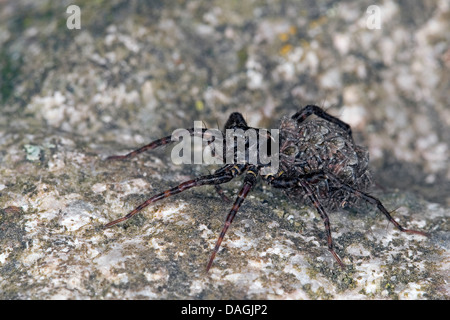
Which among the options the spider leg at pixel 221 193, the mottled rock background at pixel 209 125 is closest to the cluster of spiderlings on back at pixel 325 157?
the mottled rock background at pixel 209 125

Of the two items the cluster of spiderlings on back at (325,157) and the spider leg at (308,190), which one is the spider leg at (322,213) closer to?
the spider leg at (308,190)

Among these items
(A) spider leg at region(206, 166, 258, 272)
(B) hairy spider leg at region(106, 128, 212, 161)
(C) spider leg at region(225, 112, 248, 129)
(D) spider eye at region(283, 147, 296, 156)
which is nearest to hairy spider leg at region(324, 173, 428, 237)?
(D) spider eye at region(283, 147, 296, 156)

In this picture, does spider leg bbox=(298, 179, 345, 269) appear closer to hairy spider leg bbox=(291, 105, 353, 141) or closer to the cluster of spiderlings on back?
the cluster of spiderlings on back

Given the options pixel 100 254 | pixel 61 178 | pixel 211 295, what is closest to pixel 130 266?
pixel 100 254

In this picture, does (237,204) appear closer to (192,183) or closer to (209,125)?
(192,183)

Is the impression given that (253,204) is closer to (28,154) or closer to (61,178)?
(61,178)
